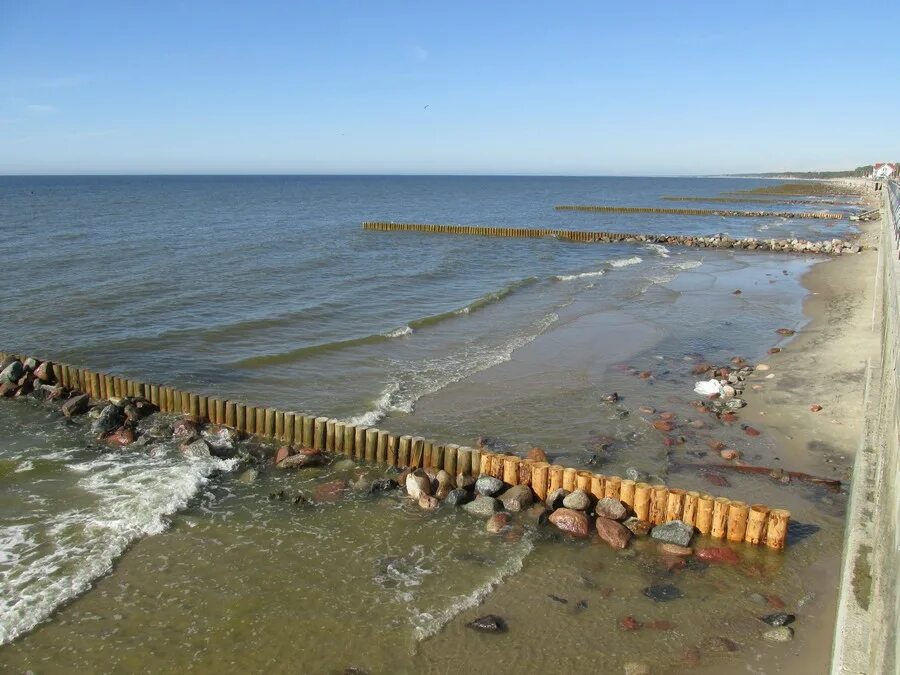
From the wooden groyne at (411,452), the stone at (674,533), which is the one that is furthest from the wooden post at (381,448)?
the stone at (674,533)

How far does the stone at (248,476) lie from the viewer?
43.0ft

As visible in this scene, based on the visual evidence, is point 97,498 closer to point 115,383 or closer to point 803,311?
point 115,383

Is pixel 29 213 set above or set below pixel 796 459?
above

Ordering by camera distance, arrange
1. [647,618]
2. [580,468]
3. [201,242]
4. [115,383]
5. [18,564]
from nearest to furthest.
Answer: [647,618]
[18,564]
[580,468]
[115,383]
[201,242]

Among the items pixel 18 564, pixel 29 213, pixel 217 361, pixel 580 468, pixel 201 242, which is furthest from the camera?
pixel 29 213

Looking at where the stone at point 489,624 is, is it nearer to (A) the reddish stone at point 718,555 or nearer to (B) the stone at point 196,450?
(A) the reddish stone at point 718,555

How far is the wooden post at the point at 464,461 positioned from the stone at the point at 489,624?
4085 millimetres

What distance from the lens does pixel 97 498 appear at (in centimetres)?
1227

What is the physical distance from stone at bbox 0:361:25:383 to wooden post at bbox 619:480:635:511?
16.1 metres

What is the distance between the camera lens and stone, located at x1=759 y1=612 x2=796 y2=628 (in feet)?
29.3

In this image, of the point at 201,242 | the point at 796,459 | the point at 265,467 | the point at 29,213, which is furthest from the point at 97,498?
the point at 29,213

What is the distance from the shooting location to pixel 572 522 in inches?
444

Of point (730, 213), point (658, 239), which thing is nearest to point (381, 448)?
point (658, 239)

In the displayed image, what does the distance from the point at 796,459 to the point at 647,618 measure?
6974 millimetres
